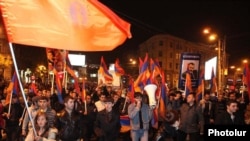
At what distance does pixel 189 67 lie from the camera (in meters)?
18.3

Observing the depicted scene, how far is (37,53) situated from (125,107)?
57282 millimetres

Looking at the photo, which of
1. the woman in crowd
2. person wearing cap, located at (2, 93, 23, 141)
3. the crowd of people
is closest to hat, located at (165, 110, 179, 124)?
the crowd of people

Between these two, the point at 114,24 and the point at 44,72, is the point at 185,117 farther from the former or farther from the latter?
the point at 44,72

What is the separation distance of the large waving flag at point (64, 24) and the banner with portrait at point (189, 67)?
39.9 feet

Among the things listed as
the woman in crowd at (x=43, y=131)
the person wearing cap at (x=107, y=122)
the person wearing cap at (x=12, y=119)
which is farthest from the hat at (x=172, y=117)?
the person wearing cap at (x=12, y=119)

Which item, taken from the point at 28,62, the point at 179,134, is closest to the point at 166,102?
the point at 179,134

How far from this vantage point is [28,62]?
2660 inches

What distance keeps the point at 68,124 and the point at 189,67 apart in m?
11.3

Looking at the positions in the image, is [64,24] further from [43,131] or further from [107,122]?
[107,122]

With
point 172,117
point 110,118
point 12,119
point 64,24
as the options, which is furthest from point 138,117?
point 64,24

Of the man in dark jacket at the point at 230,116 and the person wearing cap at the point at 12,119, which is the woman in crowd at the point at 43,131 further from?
the person wearing cap at the point at 12,119

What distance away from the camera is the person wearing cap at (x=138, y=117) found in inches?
433

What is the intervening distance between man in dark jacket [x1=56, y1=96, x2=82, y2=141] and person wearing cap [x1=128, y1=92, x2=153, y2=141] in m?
3.27

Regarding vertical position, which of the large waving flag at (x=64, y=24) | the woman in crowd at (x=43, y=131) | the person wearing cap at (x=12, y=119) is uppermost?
the large waving flag at (x=64, y=24)
